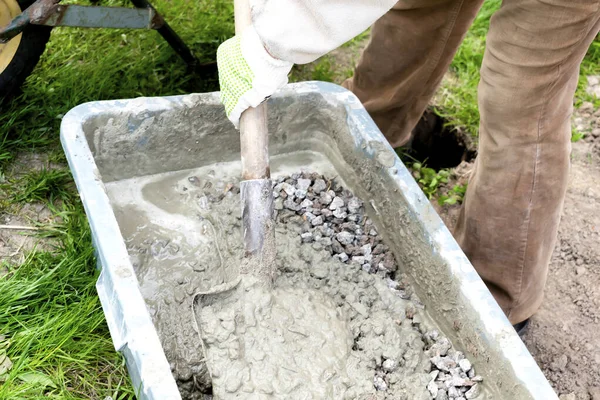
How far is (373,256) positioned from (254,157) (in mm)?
445

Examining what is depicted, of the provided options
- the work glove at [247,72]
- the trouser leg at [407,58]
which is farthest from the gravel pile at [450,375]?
the trouser leg at [407,58]

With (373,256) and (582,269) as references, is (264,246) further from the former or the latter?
(582,269)

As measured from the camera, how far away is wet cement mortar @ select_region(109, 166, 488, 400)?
1.49 meters

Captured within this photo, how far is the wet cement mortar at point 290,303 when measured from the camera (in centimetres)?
149

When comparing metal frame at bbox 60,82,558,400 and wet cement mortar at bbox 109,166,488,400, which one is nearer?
metal frame at bbox 60,82,558,400

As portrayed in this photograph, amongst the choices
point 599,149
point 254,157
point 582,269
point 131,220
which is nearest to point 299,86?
point 254,157

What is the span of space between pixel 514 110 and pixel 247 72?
682mm

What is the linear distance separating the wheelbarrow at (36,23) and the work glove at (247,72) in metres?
0.66

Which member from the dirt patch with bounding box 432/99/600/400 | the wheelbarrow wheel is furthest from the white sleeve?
the dirt patch with bounding box 432/99/600/400

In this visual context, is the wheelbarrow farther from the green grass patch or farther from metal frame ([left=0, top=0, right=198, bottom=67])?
the green grass patch

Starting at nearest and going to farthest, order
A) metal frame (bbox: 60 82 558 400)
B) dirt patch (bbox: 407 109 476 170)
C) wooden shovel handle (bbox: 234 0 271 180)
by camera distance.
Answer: metal frame (bbox: 60 82 558 400)
wooden shovel handle (bbox: 234 0 271 180)
dirt patch (bbox: 407 109 476 170)

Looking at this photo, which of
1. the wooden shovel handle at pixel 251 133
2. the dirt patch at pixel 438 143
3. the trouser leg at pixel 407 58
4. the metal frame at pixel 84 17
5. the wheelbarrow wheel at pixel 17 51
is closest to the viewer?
the wooden shovel handle at pixel 251 133

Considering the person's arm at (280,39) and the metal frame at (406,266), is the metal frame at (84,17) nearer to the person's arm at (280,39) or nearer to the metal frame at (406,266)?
the metal frame at (406,266)

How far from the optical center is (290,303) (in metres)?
1.61
